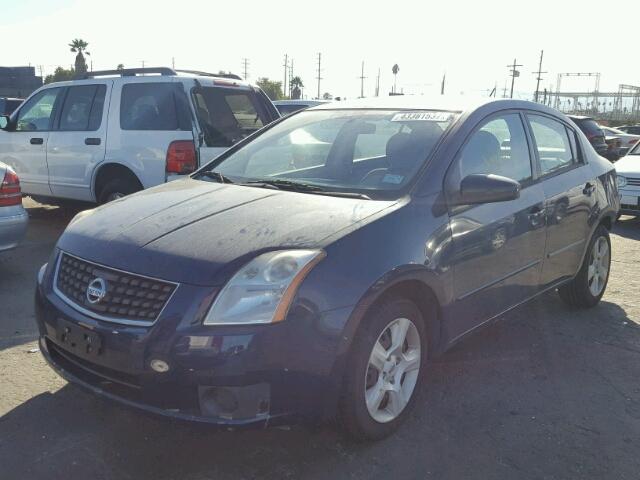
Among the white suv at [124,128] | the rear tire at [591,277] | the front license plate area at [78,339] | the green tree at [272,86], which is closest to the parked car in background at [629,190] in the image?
the rear tire at [591,277]

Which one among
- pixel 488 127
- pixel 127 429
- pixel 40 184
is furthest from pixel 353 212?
pixel 40 184

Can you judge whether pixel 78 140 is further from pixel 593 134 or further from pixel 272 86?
pixel 272 86

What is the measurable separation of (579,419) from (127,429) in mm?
2375

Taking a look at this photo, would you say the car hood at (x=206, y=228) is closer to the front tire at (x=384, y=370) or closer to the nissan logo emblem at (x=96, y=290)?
Answer: the nissan logo emblem at (x=96, y=290)

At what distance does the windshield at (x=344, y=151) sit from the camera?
3.41 m

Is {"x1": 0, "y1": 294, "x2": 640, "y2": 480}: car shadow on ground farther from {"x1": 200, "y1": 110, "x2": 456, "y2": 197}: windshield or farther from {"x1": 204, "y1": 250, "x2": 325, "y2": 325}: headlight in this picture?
{"x1": 200, "y1": 110, "x2": 456, "y2": 197}: windshield

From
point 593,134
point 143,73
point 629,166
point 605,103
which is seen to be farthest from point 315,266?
point 605,103

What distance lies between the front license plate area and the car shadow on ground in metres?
0.27

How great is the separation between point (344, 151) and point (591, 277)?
251 centimetres

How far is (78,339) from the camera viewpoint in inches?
107

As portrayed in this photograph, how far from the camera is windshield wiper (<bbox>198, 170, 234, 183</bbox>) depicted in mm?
3799

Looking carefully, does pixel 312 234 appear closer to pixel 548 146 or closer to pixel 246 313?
pixel 246 313

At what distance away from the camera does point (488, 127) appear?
3.73 meters

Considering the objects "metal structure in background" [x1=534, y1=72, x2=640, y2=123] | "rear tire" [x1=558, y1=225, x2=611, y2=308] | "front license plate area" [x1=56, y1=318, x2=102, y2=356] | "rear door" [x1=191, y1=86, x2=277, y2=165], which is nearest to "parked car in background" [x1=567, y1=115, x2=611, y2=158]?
"rear door" [x1=191, y1=86, x2=277, y2=165]
